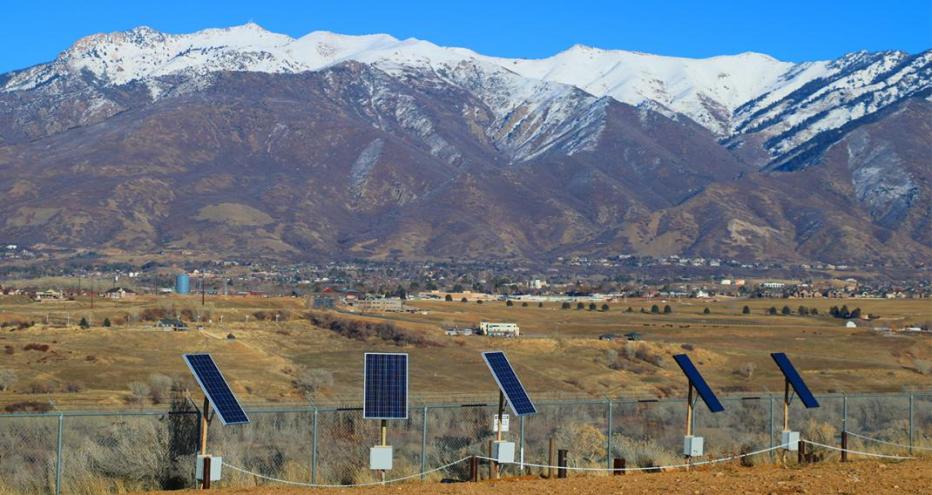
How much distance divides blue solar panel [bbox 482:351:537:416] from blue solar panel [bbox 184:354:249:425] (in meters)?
4.66

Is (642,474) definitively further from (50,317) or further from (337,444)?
(50,317)

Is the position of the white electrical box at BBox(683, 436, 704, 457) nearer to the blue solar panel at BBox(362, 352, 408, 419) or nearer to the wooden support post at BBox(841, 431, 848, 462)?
the wooden support post at BBox(841, 431, 848, 462)

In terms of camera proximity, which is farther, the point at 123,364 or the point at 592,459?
the point at 123,364

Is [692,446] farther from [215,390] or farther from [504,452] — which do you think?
[215,390]

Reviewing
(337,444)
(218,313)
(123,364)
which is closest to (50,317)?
(218,313)

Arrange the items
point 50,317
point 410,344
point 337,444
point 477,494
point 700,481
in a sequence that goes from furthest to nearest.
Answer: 1. point 50,317
2. point 410,344
3. point 337,444
4. point 700,481
5. point 477,494

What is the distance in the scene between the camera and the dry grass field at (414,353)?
58.2 metres

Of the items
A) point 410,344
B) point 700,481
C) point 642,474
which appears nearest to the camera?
point 700,481

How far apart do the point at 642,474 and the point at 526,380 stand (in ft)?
124

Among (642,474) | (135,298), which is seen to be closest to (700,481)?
(642,474)

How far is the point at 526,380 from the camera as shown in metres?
65.6

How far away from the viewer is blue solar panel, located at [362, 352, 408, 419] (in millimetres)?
25000

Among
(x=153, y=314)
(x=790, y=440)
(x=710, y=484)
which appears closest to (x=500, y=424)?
(x=710, y=484)

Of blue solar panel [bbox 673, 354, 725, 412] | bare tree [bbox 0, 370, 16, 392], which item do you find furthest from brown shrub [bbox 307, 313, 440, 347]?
blue solar panel [bbox 673, 354, 725, 412]
